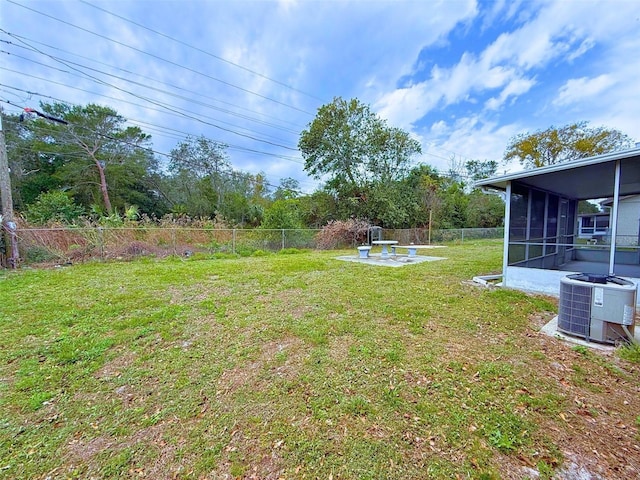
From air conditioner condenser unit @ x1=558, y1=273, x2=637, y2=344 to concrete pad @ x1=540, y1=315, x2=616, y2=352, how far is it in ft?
0.17

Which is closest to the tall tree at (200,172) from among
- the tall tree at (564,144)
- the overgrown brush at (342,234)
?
the overgrown brush at (342,234)

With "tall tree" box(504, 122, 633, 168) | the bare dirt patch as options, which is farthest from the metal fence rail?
"tall tree" box(504, 122, 633, 168)

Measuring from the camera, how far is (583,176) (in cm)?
550

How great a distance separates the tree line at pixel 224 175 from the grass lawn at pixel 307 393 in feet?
33.1

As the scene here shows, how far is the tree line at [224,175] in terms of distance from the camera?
53.4ft

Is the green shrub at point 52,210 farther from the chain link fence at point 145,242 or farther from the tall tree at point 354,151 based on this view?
the tall tree at point 354,151

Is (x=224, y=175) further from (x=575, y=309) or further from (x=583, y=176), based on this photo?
(x=575, y=309)

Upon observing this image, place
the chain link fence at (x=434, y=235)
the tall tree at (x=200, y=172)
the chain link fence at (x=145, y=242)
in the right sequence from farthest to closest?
the tall tree at (x=200, y=172), the chain link fence at (x=434, y=235), the chain link fence at (x=145, y=242)

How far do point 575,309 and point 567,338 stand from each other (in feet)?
1.18

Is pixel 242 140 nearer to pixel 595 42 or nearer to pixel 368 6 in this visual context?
pixel 368 6

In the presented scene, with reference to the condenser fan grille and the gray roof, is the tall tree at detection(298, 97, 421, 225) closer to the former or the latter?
the gray roof

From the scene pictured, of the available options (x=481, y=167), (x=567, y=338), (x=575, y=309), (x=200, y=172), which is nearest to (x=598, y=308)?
(x=575, y=309)

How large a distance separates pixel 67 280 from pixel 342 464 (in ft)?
24.1

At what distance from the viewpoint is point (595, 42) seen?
25.6 ft
